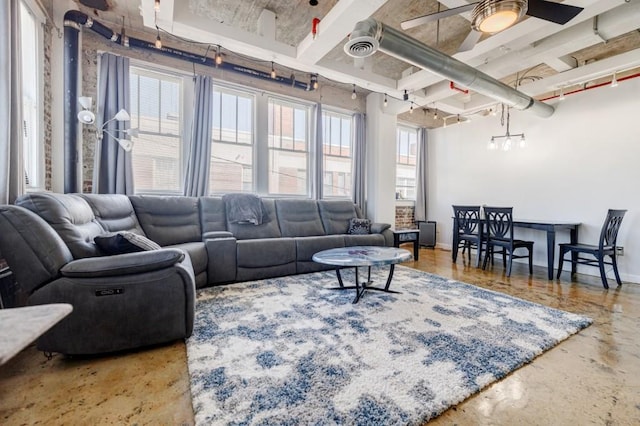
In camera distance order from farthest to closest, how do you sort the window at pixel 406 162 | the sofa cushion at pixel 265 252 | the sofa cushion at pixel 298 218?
1. the window at pixel 406 162
2. the sofa cushion at pixel 298 218
3. the sofa cushion at pixel 265 252

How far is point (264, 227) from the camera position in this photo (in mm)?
4172

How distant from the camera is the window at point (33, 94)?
2.80m


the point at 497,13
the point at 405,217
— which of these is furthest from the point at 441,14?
the point at 405,217

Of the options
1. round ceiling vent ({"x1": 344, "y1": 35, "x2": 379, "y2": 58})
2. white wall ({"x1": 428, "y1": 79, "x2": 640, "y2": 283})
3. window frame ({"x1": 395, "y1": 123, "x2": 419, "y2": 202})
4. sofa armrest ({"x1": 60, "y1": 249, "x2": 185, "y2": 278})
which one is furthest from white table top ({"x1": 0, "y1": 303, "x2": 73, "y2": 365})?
window frame ({"x1": 395, "y1": 123, "x2": 419, "y2": 202})

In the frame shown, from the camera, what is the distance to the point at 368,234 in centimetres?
457

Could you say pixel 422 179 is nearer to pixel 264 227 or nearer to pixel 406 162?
pixel 406 162

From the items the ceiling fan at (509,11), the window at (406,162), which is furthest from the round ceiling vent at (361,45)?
the window at (406,162)

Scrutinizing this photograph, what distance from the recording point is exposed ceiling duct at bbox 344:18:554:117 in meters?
2.54

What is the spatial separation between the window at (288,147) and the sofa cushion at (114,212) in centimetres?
217

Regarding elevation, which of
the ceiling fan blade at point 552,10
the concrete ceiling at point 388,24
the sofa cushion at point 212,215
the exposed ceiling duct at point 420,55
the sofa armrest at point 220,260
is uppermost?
the concrete ceiling at point 388,24

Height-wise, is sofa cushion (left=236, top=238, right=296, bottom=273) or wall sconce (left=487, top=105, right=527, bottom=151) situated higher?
wall sconce (left=487, top=105, right=527, bottom=151)

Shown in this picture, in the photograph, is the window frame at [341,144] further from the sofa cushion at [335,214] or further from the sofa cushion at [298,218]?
the sofa cushion at [298,218]

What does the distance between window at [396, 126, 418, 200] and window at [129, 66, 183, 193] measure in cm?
459

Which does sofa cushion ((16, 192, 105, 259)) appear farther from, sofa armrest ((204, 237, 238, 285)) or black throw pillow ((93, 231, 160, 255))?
sofa armrest ((204, 237, 238, 285))
